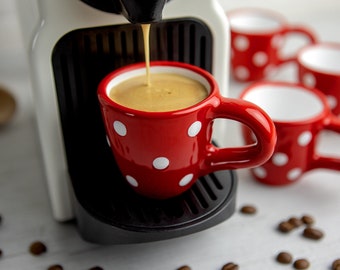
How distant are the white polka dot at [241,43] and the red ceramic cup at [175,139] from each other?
0.27 m

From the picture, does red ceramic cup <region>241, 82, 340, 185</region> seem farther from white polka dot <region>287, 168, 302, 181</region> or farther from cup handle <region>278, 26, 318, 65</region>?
cup handle <region>278, 26, 318, 65</region>

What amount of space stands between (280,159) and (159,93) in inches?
6.4

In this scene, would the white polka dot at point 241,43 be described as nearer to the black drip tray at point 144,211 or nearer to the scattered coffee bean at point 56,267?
the black drip tray at point 144,211

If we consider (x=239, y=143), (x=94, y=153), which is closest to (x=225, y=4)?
(x=239, y=143)

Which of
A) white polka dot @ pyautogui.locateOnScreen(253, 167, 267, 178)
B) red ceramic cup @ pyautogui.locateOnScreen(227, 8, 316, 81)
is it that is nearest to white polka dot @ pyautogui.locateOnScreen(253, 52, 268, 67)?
red ceramic cup @ pyautogui.locateOnScreen(227, 8, 316, 81)

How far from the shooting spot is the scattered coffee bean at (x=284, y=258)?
0.42 m

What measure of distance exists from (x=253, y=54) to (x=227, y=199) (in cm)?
31

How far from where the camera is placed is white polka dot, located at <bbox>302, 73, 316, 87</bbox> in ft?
1.91

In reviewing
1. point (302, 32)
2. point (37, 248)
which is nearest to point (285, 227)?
point (37, 248)

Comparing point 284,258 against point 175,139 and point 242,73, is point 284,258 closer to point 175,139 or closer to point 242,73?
point 175,139

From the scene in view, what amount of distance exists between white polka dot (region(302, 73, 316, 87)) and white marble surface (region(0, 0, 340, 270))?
63 mm

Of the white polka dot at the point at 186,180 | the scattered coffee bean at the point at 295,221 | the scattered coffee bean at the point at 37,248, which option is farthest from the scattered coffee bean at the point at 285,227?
the scattered coffee bean at the point at 37,248

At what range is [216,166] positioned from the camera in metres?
0.40

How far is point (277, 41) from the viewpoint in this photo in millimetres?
669
